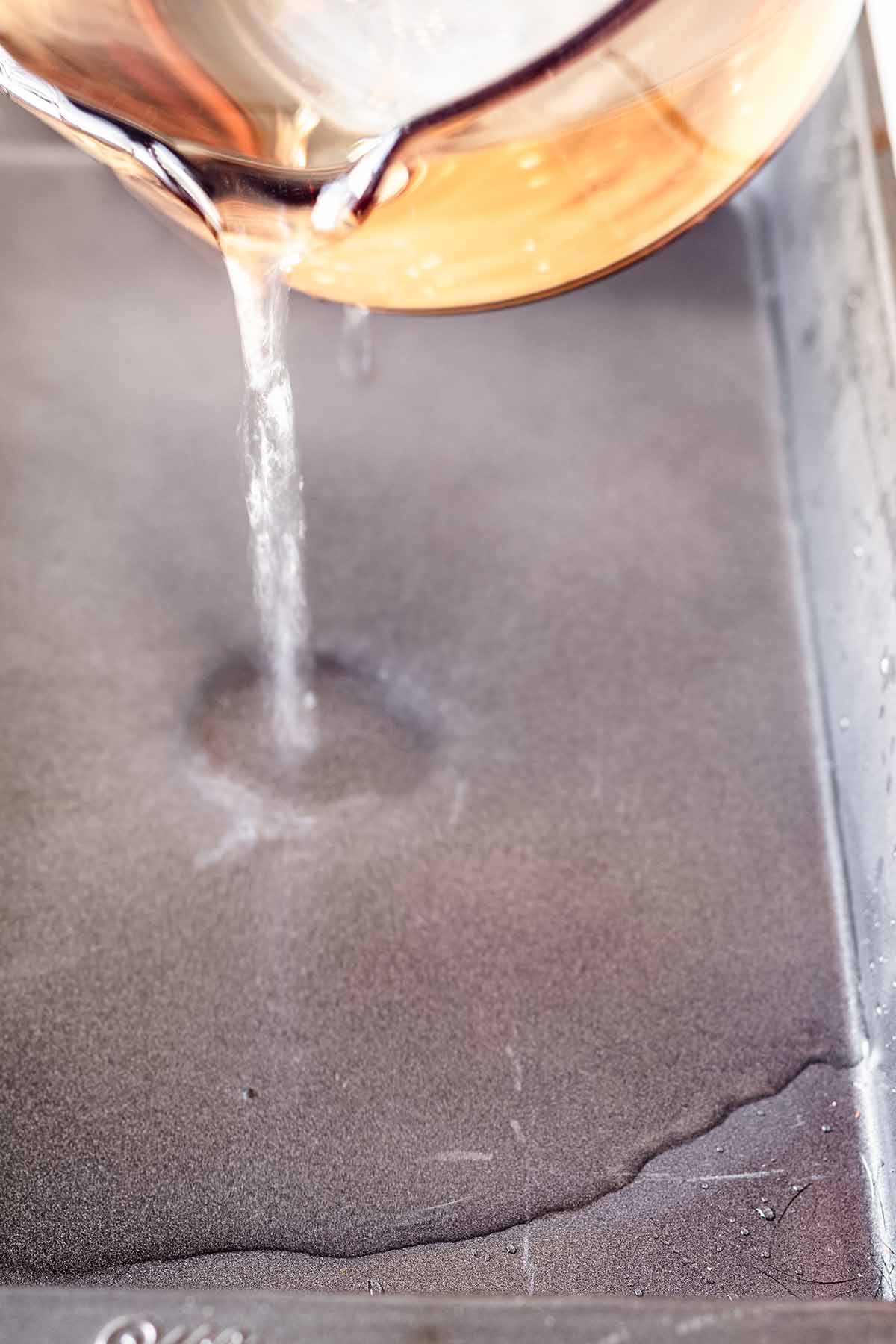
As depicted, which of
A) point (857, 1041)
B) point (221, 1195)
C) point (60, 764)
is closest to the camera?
point (221, 1195)

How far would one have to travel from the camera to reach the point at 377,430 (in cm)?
150

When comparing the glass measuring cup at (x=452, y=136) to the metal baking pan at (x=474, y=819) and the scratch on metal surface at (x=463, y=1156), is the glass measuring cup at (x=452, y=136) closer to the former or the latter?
the metal baking pan at (x=474, y=819)

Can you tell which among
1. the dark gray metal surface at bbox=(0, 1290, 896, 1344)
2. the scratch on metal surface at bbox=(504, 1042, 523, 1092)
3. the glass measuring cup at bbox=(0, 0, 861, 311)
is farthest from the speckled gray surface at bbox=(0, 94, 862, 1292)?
the glass measuring cup at bbox=(0, 0, 861, 311)

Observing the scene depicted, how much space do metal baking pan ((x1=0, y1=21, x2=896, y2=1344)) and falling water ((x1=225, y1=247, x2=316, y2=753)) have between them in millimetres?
39

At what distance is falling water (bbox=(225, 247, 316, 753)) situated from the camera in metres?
1.04

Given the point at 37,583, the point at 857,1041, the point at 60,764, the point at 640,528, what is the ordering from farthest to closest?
the point at 640,528 → the point at 37,583 → the point at 60,764 → the point at 857,1041

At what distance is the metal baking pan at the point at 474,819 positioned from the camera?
91 cm

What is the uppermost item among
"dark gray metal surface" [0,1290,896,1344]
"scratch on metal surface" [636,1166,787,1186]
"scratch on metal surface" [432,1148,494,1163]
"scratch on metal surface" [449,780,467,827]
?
"dark gray metal surface" [0,1290,896,1344]

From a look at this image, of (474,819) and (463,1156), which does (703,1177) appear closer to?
(463,1156)

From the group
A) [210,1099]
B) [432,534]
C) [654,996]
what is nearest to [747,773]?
[654,996]

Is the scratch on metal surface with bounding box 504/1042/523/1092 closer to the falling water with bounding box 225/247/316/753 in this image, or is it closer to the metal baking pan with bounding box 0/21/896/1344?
the metal baking pan with bounding box 0/21/896/1344

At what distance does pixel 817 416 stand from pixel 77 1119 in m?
0.97

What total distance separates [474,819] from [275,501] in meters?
0.32

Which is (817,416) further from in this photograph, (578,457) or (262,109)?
(262,109)
